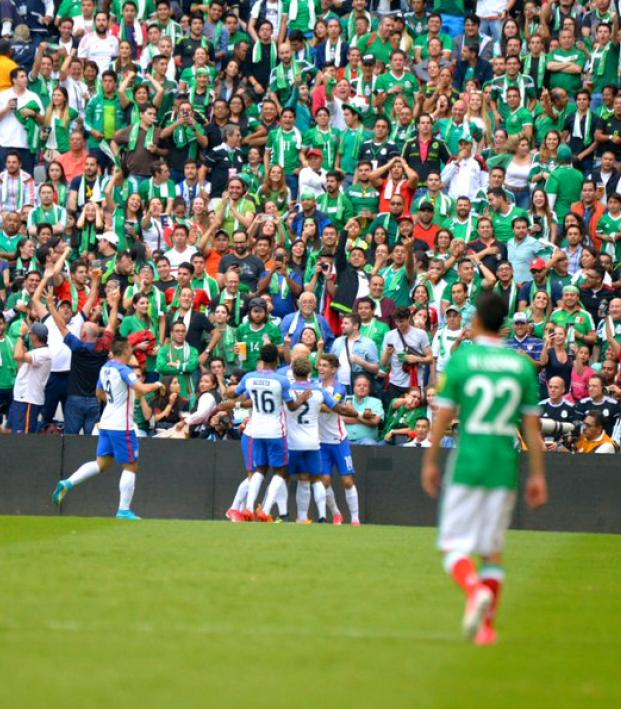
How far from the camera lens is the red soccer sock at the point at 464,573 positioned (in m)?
8.98

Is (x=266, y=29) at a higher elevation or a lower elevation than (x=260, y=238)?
higher

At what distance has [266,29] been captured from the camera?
89.5 ft

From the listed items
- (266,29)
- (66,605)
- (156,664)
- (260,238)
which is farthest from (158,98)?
(156,664)

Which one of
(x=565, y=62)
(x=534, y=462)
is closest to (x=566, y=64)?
(x=565, y=62)

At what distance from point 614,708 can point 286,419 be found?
42.0 ft

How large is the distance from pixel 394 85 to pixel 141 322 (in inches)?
245

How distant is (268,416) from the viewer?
19.6 metres

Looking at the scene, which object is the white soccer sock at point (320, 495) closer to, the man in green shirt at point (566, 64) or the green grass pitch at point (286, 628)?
the green grass pitch at point (286, 628)

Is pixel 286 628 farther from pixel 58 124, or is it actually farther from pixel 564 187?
pixel 58 124

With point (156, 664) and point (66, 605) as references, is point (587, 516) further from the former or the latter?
point (156, 664)

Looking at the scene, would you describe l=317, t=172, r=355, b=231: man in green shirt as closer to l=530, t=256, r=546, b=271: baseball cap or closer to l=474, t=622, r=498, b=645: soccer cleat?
l=530, t=256, r=546, b=271: baseball cap

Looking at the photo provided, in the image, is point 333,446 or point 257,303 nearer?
point 333,446

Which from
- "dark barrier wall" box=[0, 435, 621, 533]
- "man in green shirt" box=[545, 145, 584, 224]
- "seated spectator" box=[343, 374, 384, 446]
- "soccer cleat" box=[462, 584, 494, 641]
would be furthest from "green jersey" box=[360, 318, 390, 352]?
"soccer cleat" box=[462, 584, 494, 641]

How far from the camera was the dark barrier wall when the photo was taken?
21656mm
